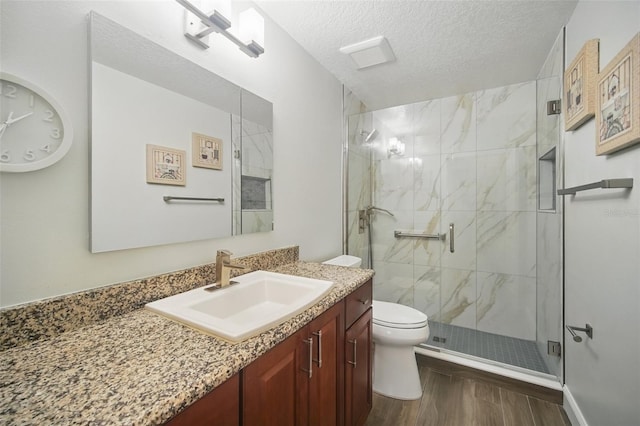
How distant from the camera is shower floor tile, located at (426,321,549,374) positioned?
1.99m

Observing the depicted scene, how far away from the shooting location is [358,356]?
1349mm

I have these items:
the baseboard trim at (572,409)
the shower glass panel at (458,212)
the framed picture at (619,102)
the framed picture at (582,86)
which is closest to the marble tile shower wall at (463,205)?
the shower glass panel at (458,212)

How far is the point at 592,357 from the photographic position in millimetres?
1290

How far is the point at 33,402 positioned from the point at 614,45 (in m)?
2.04

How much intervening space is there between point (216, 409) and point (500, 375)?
206 centimetres

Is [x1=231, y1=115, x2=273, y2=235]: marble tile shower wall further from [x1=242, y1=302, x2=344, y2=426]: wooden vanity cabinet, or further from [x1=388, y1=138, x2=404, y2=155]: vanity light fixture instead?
[x1=388, y1=138, x2=404, y2=155]: vanity light fixture

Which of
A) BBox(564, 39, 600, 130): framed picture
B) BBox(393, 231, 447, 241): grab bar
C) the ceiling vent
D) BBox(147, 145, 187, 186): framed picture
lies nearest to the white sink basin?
BBox(147, 145, 187, 186): framed picture

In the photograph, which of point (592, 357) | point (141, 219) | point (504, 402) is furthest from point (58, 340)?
→ point (504, 402)

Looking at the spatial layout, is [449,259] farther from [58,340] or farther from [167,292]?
[58,340]

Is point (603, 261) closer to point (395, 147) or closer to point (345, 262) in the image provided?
point (345, 262)

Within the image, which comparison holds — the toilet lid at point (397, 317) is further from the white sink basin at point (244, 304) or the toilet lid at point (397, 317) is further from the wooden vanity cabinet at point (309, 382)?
the white sink basin at point (244, 304)

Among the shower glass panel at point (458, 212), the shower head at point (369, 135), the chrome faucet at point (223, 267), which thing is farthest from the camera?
the shower head at point (369, 135)

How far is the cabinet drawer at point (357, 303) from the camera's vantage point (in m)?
1.22

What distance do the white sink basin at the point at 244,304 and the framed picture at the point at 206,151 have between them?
1.75 ft
